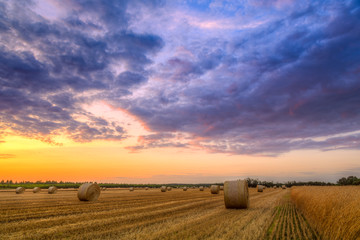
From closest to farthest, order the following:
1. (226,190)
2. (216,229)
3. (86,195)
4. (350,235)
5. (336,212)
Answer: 1. (350,235)
2. (336,212)
3. (216,229)
4. (226,190)
5. (86,195)

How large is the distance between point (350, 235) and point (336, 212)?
4.74 feet

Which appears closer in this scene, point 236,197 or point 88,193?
point 236,197

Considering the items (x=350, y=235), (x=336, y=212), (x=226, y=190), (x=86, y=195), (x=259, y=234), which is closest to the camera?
(x=350, y=235)

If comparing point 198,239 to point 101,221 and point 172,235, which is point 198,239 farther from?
point 101,221

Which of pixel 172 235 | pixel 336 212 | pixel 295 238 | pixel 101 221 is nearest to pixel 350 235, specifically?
pixel 336 212

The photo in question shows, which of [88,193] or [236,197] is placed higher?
[88,193]

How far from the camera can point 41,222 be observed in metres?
9.26

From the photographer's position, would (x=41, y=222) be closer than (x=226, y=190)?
Yes

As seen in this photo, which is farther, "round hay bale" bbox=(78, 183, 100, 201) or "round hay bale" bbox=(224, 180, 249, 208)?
"round hay bale" bbox=(78, 183, 100, 201)

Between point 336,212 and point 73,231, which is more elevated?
point 336,212

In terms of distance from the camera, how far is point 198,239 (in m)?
6.91

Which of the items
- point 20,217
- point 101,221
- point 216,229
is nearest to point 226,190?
point 216,229

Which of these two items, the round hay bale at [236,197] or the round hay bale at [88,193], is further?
the round hay bale at [88,193]

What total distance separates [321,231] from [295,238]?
109cm
